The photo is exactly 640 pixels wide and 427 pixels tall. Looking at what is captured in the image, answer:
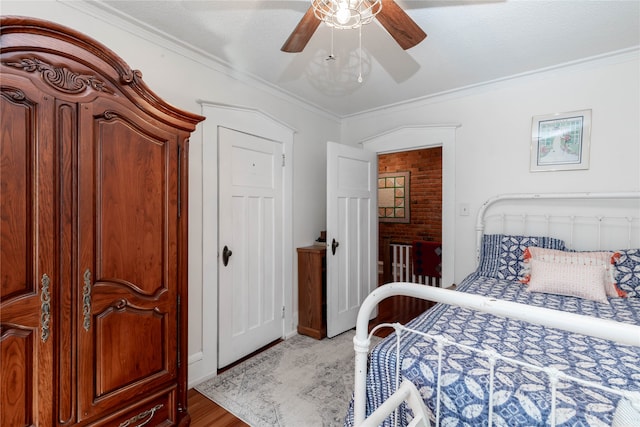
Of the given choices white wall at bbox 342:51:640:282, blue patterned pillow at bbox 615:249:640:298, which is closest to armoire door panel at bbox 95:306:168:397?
white wall at bbox 342:51:640:282

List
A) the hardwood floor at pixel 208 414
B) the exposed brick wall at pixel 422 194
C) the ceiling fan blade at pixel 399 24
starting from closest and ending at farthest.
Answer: the ceiling fan blade at pixel 399 24 < the hardwood floor at pixel 208 414 < the exposed brick wall at pixel 422 194

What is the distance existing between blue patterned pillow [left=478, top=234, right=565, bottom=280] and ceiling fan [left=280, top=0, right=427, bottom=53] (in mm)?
1857

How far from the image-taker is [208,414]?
1.93 meters

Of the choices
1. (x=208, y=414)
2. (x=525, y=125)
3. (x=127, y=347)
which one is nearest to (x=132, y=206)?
(x=127, y=347)

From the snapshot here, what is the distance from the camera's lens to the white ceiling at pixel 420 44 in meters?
1.76

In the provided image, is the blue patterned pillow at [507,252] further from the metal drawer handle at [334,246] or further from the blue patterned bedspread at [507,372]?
the metal drawer handle at [334,246]

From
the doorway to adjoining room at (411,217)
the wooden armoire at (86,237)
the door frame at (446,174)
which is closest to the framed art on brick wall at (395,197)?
the doorway to adjoining room at (411,217)

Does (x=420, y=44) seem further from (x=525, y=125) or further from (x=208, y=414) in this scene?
(x=208, y=414)

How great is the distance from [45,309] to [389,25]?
1.84 metres

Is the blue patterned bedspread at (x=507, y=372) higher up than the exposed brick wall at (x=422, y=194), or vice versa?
the exposed brick wall at (x=422, y=194)

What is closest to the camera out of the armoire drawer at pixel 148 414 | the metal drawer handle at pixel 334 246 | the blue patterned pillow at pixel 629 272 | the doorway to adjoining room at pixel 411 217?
the armoire drawer at pixel 148 414

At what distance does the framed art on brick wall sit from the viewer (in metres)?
5.59

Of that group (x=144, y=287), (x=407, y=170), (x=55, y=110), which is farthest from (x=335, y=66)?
(x=407, y=170)

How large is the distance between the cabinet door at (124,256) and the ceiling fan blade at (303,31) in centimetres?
77
